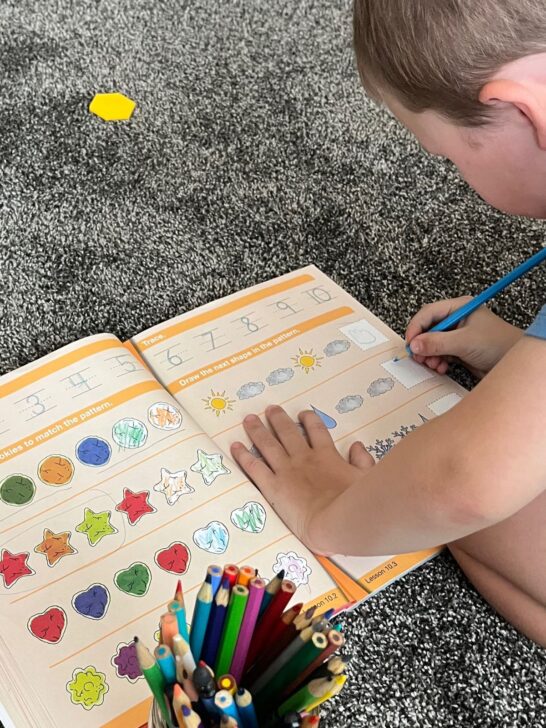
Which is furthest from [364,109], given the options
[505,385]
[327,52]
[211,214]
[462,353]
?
[505,385]

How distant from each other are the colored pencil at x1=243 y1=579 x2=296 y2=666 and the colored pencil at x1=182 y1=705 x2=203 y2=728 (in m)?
0.07

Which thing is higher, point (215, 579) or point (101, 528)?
point (215, 579)

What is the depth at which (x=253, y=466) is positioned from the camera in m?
0.65

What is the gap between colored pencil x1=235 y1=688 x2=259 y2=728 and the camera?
346 millimetres

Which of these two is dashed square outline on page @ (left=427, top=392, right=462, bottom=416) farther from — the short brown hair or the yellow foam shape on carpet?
the yellow foam shape on carpet

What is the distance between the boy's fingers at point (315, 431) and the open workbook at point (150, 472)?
1 cm

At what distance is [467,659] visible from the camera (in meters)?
0.59

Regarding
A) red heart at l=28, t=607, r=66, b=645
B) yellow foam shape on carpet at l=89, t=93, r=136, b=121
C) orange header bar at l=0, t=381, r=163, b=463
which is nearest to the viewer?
red heart at l=28, t=607, r=66, b=645

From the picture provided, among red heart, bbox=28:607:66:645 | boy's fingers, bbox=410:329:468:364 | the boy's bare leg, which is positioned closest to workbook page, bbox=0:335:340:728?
red heart, bbox=28:607:66:645

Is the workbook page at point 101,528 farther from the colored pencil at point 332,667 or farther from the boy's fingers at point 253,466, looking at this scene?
the colored pencil at point 332,667

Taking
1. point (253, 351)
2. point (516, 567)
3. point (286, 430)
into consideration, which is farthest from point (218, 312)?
point (516, 567)

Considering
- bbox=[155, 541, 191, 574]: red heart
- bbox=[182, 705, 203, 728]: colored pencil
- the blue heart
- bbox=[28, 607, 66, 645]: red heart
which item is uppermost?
bbox=[182, 705, 203, 728]: colored pencil

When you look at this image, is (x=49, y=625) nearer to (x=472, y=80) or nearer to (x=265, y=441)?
(x=265, y=441)

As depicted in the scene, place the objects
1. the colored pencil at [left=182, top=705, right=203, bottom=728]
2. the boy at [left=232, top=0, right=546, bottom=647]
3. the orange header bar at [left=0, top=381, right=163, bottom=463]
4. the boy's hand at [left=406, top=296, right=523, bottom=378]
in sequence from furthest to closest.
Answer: the boy's hand at [left=406, top=296, right=523, bottom=378], the orange header bar at [left=0, top=381, right=163, bottom=463], the boy at [left=232, top=0, right=546, bottom=647], the colored pencil at [left=182, top=705, right=203, bottom=728]
